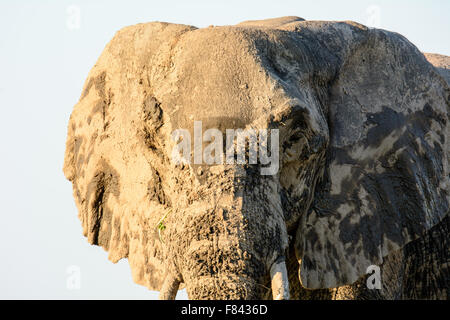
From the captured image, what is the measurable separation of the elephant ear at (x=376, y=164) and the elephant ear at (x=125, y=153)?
896mm

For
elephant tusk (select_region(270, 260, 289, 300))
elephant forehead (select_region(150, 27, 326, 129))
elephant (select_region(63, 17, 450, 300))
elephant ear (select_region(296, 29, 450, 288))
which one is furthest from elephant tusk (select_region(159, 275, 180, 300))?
elephant ear (select_region(296, 29, 450, 288))

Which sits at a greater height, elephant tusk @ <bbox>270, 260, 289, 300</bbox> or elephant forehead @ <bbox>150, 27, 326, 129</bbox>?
elephant forehead @ <bbox>150, 27, 326, 129</bbox>

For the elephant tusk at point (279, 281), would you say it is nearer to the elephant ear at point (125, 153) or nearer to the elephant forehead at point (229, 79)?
the elephant ear at point (125, 153)

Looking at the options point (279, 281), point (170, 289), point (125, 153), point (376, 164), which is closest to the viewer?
point (279, 281)

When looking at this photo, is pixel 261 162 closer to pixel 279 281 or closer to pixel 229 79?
pixel 229 79

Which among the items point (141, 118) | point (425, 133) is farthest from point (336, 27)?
point (141, 118)

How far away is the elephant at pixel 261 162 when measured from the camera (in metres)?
6.22

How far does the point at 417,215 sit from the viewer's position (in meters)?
7.49

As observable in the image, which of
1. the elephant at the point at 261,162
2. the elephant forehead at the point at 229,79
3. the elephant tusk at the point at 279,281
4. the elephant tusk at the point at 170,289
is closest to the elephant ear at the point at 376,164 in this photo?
the elephant at the point at 261,162

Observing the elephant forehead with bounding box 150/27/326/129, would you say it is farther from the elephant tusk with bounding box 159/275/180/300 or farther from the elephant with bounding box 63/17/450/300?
the elephant tusk with bounding box 159/275/180/300

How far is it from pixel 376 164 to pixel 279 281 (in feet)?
5.09

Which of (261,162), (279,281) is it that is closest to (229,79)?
(261,162)

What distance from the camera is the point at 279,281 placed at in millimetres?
6160

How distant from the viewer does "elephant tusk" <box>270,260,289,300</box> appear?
20.0ft
